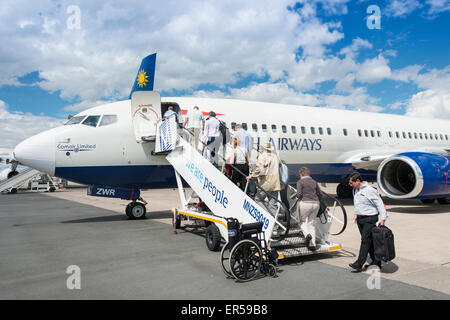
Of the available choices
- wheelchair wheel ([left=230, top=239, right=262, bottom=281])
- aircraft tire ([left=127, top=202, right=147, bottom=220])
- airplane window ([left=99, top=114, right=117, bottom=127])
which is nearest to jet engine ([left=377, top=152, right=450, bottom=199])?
aircraft tire ([left=127, top=202, right=147, bottom=220])

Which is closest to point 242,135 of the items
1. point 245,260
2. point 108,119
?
point 245,260

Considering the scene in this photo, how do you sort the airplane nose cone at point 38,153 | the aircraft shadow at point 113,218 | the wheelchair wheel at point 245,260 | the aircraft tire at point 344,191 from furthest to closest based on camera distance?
the aircraft tire at point 344,191, the aircraft shadow at point 113,218, the airplane nose cone at point 38,153, the wheelchair wheel at point 245,260

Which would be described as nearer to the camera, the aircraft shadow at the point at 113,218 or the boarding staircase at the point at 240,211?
the boarding staircase at the point at 240,211

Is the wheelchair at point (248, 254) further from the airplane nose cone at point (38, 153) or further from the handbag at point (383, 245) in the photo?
the airplane nose cone at point (38, 153)

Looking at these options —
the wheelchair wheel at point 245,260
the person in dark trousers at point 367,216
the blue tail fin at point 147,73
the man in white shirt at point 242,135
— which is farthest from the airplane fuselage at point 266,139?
the blue tail fin at point 147,73

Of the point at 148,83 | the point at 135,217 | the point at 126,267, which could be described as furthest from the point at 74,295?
the point at 148,83

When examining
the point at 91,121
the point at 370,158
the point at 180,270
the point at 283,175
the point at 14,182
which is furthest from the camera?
the point at 14,182

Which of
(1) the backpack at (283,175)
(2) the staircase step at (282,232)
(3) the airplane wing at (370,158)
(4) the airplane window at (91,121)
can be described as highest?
(4) the airplane window at (91,121)

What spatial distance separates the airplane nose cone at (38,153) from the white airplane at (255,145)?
0.03 metres

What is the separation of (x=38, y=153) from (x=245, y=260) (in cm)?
735

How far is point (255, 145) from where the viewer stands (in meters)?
12.0

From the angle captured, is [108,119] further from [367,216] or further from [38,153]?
[367,216]

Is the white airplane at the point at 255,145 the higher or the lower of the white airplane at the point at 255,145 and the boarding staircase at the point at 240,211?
the higher

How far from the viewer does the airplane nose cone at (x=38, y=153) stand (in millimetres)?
9789
